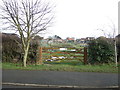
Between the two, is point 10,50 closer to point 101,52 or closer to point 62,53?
point 62,53

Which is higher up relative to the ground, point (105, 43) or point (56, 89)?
point (105, 43)

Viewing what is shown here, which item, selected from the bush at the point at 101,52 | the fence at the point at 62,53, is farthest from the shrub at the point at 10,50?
the bush at the point at 101,52

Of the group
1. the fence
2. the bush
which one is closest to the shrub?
the fence

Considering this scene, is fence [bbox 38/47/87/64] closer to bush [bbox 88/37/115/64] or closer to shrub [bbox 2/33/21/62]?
bush [bbox 88/37/115/64]

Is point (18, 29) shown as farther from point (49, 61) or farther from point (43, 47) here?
point (49, 61)

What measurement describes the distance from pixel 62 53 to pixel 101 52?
10.9ft

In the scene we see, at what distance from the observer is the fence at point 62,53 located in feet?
30.6

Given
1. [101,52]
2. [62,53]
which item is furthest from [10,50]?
[101,52]

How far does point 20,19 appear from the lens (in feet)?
26.0

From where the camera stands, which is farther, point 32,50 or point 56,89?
point 32,50

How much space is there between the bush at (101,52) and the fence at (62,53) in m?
0.69

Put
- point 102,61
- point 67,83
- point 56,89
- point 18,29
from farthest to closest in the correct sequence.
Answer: point 102,61, point 18,29, point 67,83, point 56,89

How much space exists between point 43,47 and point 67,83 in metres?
5.12

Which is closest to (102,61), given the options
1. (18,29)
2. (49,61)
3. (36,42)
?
(49,61)
